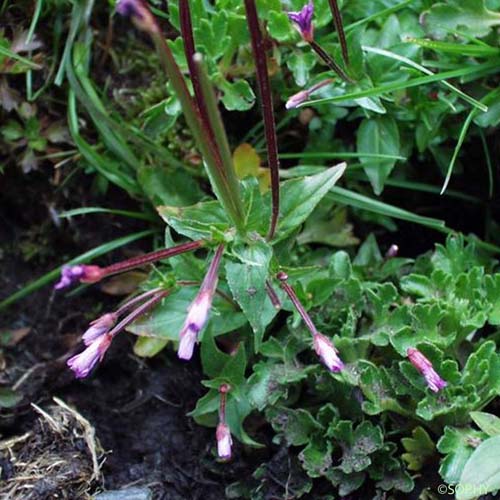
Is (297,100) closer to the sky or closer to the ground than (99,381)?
closer to the sky

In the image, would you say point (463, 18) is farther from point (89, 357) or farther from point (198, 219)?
point (89, 357)

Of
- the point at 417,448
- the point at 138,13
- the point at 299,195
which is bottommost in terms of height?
the point at 417,448

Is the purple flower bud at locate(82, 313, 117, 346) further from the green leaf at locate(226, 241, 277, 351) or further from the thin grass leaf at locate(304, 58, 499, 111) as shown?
the thin grass leaf at locate(304, 58, 499, 111)

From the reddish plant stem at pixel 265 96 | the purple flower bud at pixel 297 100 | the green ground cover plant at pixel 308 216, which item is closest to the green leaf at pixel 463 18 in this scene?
the green ground cover plant at pixel 308 216

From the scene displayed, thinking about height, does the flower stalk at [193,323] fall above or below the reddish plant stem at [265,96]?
below

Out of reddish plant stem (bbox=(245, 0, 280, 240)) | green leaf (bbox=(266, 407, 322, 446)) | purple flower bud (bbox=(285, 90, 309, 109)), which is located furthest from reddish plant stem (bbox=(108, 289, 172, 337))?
purple flower bud (bbox=(285, 90, 309, 109))

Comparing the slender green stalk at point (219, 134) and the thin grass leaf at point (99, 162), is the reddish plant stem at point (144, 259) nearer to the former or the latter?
the slender green stalk at point (219, 134)

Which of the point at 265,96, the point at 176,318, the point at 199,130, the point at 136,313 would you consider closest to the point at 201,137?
the point at 199,130
